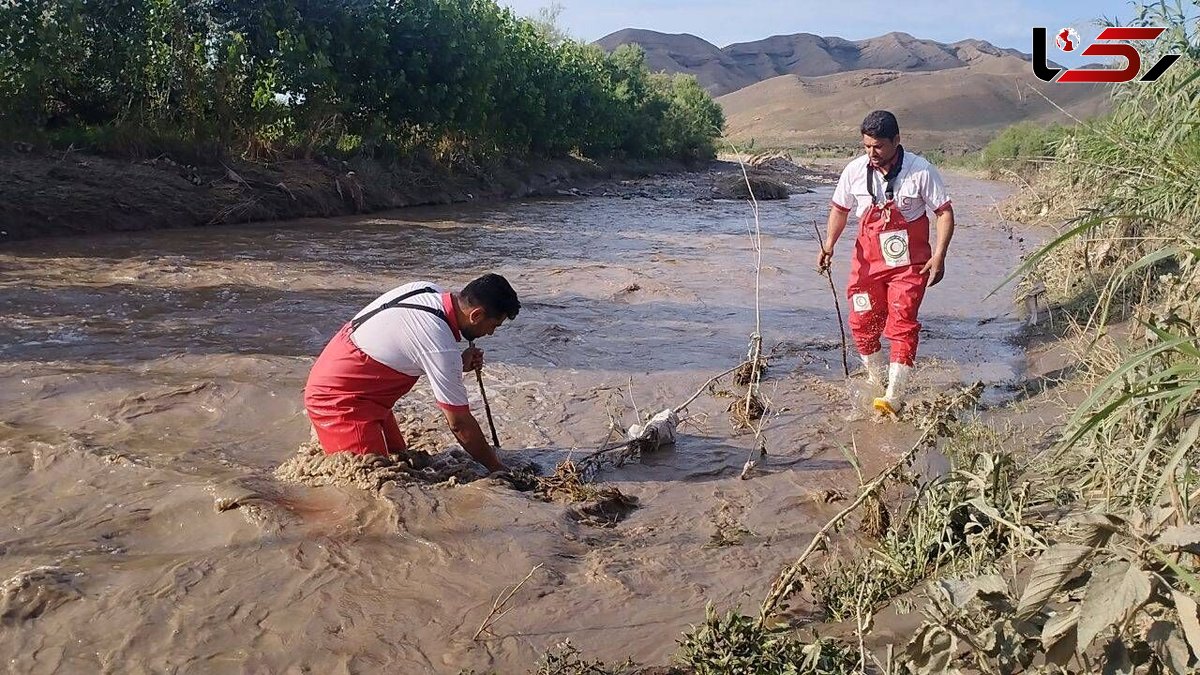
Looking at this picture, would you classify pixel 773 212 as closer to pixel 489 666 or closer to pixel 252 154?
pixel 252 154

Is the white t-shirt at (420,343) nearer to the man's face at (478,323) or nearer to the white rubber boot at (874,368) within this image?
the man's face at (478,323)

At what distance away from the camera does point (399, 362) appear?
14.0ft

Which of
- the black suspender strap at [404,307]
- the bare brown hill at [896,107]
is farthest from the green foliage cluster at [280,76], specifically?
the bare brown hill at [896,107]

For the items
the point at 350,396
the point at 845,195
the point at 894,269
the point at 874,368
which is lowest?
the point at 874,368

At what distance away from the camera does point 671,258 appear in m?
12.4

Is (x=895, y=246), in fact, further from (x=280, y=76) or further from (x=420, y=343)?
(x=280, y=76)

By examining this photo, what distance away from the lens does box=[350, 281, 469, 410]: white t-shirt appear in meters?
4.11

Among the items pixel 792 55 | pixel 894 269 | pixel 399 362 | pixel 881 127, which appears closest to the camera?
pixel 399 362

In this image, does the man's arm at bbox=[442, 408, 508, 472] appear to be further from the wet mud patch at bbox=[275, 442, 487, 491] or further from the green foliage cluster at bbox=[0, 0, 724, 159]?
the green foliage cluster at bbox=[0, 0, 724, 159]

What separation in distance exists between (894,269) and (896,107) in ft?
214

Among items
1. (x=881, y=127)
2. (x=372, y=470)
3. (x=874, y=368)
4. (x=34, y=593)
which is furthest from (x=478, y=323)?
(x=874, y=368)

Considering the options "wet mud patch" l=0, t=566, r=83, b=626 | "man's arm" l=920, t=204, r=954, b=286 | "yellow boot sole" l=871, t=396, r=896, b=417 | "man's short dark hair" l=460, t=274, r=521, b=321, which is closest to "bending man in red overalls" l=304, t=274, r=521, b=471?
"man's short dark hair" l=460, t=274, r=521, b=321

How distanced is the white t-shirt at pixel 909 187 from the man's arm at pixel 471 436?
2.65 meters

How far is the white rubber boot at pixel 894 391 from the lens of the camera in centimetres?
562
